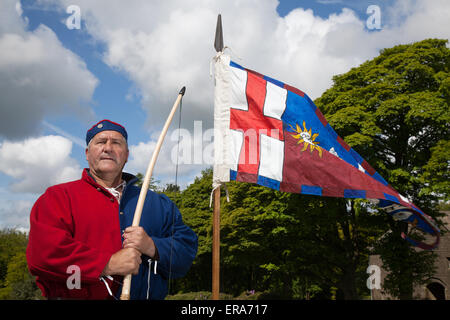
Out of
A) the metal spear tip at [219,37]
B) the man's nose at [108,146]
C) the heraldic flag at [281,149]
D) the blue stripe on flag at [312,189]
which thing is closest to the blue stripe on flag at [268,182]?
the heraldic flag at [281,149]

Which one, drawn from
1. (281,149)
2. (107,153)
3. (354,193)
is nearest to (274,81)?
(281,149)

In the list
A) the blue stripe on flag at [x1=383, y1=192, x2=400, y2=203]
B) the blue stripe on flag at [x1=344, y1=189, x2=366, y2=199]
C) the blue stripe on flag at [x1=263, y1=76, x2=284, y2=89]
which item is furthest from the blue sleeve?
the blue stripe on flag at [x1=383, y1=192, x2=400, y2=203]

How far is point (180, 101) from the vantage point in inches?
144

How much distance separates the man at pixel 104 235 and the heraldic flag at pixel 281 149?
7.37ft

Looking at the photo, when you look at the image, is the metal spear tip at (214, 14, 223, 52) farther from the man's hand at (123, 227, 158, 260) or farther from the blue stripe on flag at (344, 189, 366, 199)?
the man's hand at (123, 227, 158, 260)

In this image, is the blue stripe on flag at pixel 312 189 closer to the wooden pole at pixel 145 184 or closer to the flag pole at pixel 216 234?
the flag pole at pixel 216 234

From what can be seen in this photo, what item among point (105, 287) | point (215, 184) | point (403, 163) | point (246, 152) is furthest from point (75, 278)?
point (403, 163)

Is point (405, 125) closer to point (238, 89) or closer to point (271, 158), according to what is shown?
point (271, 158)

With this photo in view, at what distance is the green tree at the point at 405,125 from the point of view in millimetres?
16828

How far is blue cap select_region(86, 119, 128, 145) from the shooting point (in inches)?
130

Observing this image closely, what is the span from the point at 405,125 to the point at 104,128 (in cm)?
1842

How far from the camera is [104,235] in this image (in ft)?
9.62

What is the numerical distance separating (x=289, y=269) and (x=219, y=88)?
61.2 feet

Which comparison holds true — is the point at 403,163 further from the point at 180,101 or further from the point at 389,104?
the point at 180,101
